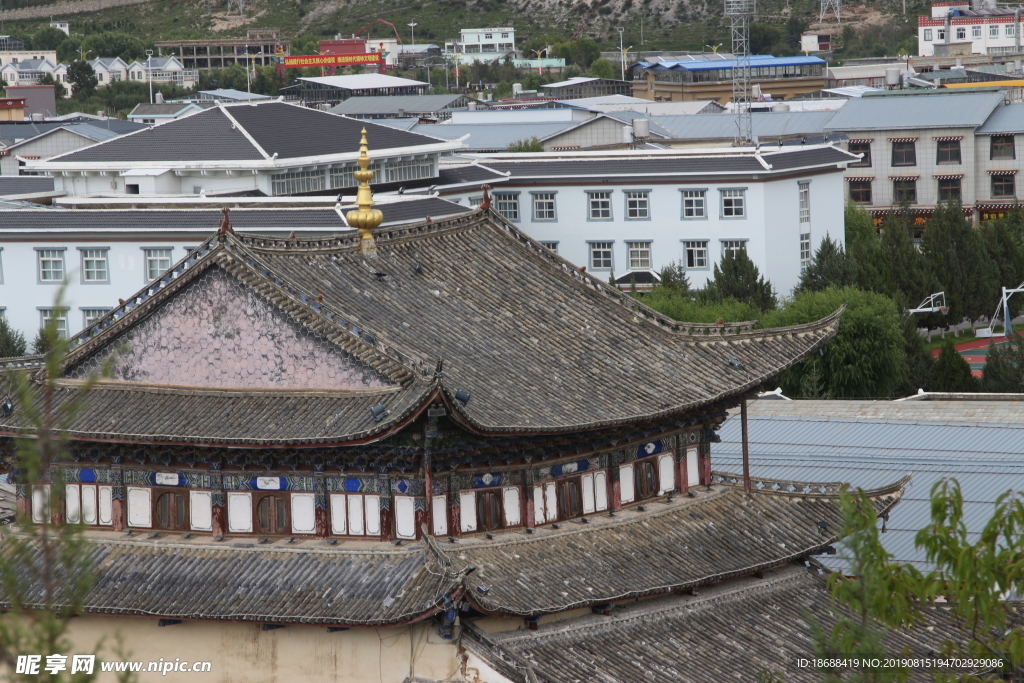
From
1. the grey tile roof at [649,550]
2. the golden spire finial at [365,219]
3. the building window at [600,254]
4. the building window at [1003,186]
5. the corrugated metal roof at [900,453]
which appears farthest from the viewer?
the building window at [1003,186]

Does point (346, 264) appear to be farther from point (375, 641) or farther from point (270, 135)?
point (270, 135)

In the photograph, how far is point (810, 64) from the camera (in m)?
186

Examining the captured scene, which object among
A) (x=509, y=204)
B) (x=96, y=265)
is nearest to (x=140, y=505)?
(x=96, y=265)

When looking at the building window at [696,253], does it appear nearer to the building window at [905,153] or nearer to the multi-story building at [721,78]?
the building window at [905,153]

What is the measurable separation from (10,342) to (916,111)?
244ft

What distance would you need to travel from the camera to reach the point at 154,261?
8494cm

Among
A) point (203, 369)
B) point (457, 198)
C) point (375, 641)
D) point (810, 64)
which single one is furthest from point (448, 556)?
point (810, 64)

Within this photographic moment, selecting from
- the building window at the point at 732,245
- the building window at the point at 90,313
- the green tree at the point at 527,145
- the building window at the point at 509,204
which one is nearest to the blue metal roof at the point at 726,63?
the green tree at the point at 527,145

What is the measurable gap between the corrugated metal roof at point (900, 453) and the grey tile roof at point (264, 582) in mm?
16426

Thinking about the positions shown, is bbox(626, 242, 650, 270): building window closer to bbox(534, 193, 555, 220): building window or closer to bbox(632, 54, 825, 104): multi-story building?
bbox(534, 193, 555, 220): building window

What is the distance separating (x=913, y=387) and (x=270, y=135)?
130 feet

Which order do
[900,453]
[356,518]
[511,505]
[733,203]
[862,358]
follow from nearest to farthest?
[356,518]
[511,505]
[900,453]
[862,358]
[733,203]

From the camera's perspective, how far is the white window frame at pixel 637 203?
99625mm

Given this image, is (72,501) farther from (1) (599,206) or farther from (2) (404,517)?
(1) (599,206)
